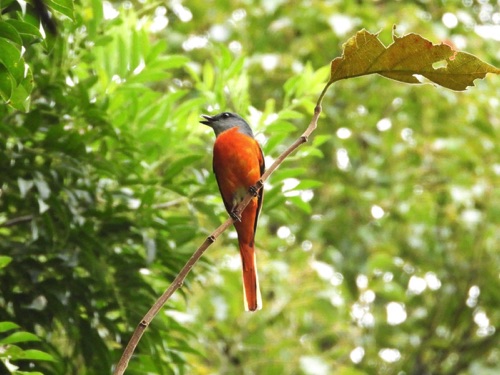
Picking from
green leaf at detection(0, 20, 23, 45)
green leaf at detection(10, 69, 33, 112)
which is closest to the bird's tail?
green leaf at detection(10, 69, 33, 112)

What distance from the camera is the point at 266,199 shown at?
102 inches

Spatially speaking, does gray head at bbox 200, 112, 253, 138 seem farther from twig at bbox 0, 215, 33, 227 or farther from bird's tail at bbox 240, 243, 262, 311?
twig at bbox 0, 215, 33, 227

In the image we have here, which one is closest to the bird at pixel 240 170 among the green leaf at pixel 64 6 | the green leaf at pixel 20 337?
the green leaf at pixel 20 337

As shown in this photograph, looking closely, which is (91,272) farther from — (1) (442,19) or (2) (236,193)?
(1) (442,19)

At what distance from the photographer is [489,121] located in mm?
5453

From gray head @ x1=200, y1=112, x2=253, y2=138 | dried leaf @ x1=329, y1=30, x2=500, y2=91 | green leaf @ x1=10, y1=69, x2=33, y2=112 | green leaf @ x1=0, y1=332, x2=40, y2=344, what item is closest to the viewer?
dried leaf @ x1=329, y1=30, x2=500, y2=91

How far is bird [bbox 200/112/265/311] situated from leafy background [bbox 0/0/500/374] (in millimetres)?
65

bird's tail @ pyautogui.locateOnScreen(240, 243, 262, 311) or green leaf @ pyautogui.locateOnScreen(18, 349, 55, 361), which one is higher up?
bird's tail @ pyautogui.locateOnScreen(240, 243, 262, 311)

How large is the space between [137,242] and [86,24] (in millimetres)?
704

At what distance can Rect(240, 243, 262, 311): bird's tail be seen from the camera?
2472mm

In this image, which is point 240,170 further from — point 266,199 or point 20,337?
point 20,337

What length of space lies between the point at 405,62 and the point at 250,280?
1.23 metres

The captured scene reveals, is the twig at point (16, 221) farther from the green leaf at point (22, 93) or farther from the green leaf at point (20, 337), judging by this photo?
the green leaf at point (22, 93)

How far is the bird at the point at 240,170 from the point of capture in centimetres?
270
